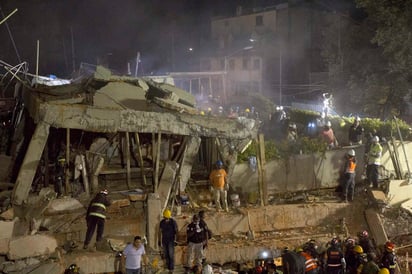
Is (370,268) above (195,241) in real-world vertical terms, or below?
below

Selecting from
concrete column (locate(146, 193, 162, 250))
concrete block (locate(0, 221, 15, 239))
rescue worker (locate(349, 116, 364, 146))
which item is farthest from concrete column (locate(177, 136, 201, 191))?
rescue worker (locate(349, 116, 364, 146))

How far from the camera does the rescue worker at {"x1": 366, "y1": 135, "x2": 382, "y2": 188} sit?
1325cm

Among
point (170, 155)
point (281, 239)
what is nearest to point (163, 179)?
point (170, 155)

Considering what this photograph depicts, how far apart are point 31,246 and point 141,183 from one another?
12.8 ft

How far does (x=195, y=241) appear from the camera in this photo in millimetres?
10000

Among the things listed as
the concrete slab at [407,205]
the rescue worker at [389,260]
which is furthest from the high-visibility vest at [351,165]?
the rescue worker at [389,260]

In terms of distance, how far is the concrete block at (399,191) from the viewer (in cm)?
1324

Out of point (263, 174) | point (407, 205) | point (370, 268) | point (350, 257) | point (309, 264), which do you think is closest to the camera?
point (370, 268)

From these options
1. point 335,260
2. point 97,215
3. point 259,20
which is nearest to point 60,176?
point 97,215

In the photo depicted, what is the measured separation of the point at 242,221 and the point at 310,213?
2.19 metres

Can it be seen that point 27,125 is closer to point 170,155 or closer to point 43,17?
point 170,155

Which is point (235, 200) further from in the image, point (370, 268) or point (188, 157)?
point (370, 268)

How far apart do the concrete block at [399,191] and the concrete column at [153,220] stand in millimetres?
7433

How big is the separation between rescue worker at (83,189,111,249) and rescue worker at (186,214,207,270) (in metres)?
2.07
